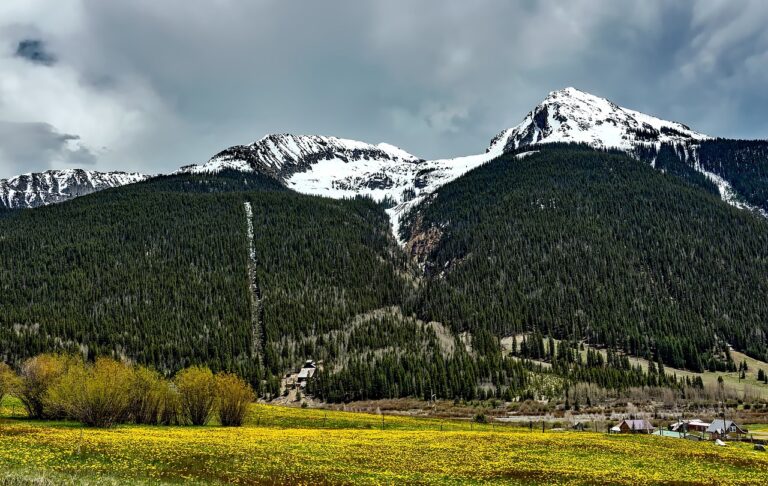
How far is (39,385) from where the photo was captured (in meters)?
75.3

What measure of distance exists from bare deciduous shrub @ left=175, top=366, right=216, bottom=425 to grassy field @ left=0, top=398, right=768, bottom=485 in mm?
16571

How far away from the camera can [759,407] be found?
153875mm

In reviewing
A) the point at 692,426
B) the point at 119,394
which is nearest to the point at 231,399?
the point at 119,394

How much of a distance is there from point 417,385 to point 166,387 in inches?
4167

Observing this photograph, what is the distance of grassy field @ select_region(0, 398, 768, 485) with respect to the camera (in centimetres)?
3606

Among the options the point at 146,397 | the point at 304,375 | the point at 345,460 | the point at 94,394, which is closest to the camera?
the point at 345,460

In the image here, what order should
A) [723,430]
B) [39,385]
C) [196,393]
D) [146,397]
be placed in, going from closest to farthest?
[39,385]
[146,397]
[196,393]
[723,430]

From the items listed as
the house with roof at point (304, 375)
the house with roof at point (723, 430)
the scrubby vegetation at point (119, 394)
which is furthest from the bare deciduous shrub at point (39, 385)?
the house with roof at point (304, 375)

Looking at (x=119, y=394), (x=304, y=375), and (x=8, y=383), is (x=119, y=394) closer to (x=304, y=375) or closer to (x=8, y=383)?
(x=8, y=383)

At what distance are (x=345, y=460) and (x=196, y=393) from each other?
134 ft

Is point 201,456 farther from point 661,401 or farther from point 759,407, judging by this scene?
point 759,407

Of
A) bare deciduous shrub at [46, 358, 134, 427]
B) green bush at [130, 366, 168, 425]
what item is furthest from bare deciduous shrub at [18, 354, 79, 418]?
green bush at [130, 366, 168, 425]

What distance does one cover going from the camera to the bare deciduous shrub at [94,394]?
66.1 metres

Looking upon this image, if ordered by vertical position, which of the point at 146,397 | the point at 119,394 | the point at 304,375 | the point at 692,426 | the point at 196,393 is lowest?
the point at 692,426
